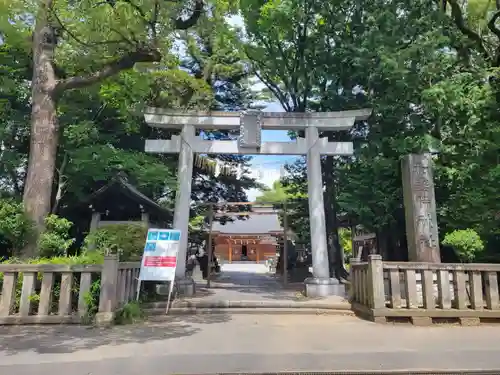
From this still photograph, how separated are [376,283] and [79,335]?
5.50 metres

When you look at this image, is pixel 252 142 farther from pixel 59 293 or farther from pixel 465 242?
pixel 59 293

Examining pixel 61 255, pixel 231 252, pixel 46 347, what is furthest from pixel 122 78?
pixel 231 252

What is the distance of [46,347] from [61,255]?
13.2 ft

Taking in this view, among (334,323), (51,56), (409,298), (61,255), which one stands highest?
(51,56)

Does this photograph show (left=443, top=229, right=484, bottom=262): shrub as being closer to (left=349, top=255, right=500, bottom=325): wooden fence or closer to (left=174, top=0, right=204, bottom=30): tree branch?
(left=349, top=255, right=500, bottom=325): wooden fence

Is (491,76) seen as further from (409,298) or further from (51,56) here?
(51,56)

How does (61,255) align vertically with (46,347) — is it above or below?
above

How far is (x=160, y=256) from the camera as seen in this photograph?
8359 millimetres

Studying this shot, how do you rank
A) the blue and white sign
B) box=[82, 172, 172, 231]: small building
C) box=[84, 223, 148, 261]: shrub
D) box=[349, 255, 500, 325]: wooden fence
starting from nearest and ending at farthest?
box=[349, 255, 500, 325]: wooden fence → the blue and white sign → box=[84, 223, 148, 261]: shrub → box=[82, 172, 172, 231]: small building

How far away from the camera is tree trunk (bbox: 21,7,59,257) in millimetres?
8406

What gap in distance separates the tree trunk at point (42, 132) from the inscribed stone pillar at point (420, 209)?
8.84 m

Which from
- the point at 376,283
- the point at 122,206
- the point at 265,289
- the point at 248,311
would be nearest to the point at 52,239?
the point at 248,311

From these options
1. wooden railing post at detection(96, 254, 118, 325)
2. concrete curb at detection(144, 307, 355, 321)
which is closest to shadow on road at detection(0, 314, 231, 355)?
wooden railing post at detection(96, 254, 118, 325)

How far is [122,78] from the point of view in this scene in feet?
39.0
